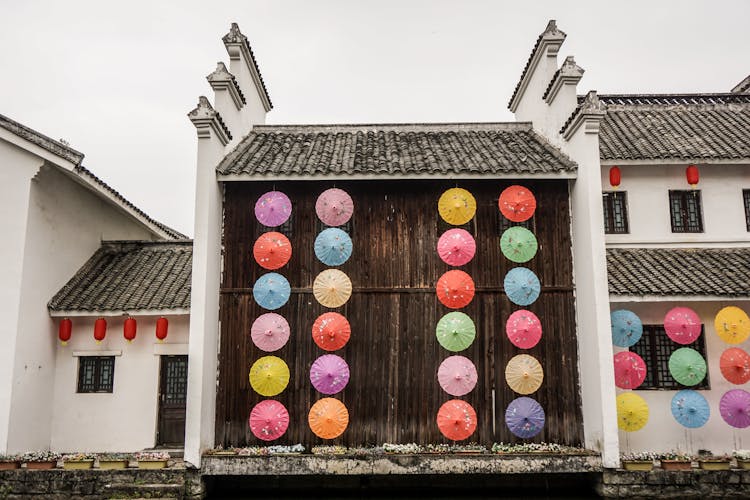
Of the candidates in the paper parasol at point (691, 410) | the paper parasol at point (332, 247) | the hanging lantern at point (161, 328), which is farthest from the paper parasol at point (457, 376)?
the hanging lantern at point (161, 328)

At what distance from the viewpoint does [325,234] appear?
11.6 meters

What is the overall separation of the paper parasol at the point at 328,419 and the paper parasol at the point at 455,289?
2.91m

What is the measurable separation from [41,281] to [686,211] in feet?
46.6

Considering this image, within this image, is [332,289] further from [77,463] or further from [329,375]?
[77,463]

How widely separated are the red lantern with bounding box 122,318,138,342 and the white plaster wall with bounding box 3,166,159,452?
179 cm

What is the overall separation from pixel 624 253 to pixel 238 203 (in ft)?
27.5

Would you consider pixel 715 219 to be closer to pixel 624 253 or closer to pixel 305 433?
pixel 624 253

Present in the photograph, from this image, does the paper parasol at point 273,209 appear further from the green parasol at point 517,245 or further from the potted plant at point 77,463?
the potted plant at point 77,463

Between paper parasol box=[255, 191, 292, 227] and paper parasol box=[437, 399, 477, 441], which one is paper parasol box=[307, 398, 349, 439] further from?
paper parasol box=[255, 191, 292, 227]

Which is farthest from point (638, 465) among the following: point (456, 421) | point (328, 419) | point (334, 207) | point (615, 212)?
point (334, 207)

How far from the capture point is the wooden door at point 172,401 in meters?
12.6

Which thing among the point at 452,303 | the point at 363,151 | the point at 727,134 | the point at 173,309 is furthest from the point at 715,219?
the point at 173,309

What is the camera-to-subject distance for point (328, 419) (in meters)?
11.1

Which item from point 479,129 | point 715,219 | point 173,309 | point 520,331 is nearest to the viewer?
point 520,331
